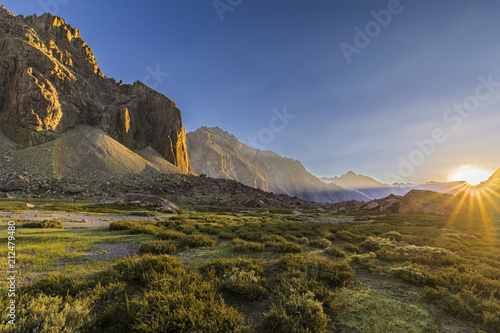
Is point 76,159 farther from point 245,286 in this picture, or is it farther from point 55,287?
point 245,286

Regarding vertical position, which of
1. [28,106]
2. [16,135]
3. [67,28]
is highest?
[67,28]

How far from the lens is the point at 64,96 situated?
80438mm

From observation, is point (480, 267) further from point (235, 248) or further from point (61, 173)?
point (61, 173)

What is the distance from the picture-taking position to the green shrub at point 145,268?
19.0ft

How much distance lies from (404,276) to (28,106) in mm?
106062

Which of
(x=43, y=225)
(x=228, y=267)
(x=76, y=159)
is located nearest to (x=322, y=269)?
(x=228, y=267)

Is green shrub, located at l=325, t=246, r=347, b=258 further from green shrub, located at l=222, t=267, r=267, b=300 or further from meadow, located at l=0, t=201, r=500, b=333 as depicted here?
green shrub, located at l=222, t=267, r=267, b=300

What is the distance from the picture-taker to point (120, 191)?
54.1 meters

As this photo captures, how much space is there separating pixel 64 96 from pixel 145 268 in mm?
110425

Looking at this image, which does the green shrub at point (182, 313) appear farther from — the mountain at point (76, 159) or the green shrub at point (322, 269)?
the mountain at point (76, 159)

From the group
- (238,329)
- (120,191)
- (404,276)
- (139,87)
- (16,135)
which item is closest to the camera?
(238,329)

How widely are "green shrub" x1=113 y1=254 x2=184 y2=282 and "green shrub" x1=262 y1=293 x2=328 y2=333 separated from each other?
3.27m

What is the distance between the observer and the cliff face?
223ft

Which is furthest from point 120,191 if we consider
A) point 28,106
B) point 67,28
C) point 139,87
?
point 67,28
